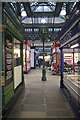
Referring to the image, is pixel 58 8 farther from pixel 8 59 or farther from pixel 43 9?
pixel 8 59

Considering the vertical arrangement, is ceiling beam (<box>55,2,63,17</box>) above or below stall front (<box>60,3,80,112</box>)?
above

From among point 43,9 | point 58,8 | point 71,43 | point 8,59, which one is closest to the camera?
point 8,59

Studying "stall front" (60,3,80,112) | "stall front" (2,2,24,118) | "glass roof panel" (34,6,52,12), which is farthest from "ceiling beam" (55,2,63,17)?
"stall front" (2,2,24,118)

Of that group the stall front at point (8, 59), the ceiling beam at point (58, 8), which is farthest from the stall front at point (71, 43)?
the ceiling beam at point (58, 8)

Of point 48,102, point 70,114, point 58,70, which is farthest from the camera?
point 58,70

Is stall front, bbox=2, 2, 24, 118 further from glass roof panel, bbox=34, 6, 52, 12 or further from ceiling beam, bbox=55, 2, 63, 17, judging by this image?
glass roof panel, bbox=34, 6, 52, 12

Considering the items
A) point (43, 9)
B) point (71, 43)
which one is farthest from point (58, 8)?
point (71, 43)

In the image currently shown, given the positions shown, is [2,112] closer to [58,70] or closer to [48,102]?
[48,102]

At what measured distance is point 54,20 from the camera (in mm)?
20125

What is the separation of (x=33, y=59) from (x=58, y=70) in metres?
7.65

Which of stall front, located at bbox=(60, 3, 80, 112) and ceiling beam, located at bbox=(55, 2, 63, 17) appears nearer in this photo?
stall front, located at bbox=(60, 3, 80, 112)

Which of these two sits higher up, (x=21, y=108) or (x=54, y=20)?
(x=54, y=20)

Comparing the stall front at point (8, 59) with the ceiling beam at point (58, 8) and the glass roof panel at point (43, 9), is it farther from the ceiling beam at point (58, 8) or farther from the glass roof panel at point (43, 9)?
the glass roof panel at point (43, 9)

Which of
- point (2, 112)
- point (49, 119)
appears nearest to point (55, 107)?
point (49, 119)
